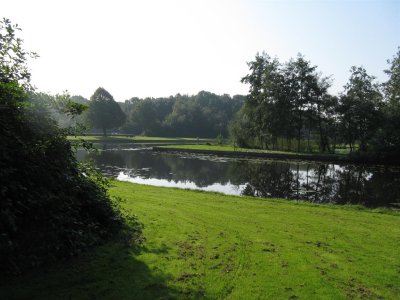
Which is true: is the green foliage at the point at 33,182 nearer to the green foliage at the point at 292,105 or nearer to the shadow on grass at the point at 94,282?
Result: the shadow on grass at the point at 94,282

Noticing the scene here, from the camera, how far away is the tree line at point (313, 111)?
44219mm

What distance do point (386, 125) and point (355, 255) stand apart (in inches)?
1543

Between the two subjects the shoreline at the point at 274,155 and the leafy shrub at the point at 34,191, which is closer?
the leafy shrub at the point at 34,191

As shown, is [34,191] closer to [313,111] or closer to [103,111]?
[313,111]

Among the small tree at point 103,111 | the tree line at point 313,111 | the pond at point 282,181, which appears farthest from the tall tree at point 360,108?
the small tree at point 103,111

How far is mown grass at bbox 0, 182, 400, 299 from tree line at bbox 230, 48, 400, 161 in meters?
35.7

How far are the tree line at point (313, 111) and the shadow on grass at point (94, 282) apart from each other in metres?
40.0

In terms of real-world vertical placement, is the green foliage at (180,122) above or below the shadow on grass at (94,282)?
above

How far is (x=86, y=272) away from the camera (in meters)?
5.97

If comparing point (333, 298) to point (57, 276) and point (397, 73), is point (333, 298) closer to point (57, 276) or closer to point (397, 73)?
point (57, 276)

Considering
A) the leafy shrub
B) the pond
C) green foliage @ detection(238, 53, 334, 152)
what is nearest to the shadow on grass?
the leafy shrub

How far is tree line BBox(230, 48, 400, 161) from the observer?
44219mm

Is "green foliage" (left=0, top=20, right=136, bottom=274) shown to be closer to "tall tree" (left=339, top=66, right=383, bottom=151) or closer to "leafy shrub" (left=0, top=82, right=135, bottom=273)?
"leafy shrub" (left=0, top=82, right=135, bottom=273)

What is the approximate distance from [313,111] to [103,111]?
50101mm
